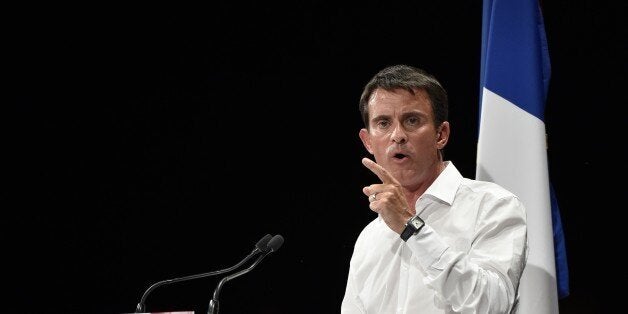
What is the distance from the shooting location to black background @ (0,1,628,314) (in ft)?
14.5

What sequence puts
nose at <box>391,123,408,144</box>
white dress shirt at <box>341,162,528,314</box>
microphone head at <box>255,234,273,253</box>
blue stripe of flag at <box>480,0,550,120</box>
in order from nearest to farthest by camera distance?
white dress shirt at <box>341,162,528,314</box> → nose at <box>391,123,408,144</box> → microphone head at <box>255,234,273,253</box> → blue stripe of flag at <box>480,0,550,120</box>

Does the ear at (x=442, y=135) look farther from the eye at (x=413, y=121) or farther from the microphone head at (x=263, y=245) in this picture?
the microphone head at (x=263, y=245)

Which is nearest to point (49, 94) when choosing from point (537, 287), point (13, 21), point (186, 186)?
point (13, 21)

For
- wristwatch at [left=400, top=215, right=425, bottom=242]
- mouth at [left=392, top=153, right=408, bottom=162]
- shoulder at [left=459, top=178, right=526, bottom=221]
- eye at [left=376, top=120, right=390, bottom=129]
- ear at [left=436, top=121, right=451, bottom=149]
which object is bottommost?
wristwatch at [left=400, top=215, right=425, bottom=242]

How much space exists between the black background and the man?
2.20 meters

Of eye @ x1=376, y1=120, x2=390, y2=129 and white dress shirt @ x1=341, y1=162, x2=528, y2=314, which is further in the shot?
eye @ x1=376, y1=120, x2=390, y2=129

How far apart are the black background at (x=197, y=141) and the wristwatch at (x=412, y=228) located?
2567 millimetres

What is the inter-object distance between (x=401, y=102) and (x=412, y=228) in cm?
47

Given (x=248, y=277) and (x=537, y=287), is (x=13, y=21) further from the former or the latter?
(x=537, y=287)

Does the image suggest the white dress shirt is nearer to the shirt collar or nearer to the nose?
the shirt collar

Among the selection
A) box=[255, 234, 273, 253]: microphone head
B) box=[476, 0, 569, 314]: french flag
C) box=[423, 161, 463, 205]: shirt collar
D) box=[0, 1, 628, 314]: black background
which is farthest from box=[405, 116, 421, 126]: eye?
box=[0, 1, 628, 314]: black background

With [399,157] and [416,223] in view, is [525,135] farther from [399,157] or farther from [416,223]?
[416,223]

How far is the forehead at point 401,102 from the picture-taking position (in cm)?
Answer: 197

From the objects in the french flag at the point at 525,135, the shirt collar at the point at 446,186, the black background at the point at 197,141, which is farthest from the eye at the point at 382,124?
the black background at the point at 197,141
